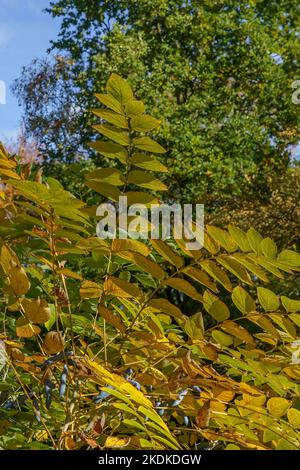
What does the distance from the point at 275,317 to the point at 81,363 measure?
324 mm

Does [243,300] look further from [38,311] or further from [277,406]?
[38,311]

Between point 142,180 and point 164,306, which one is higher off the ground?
A: point 142,180

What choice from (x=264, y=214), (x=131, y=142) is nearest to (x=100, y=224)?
(x=131, y=142)

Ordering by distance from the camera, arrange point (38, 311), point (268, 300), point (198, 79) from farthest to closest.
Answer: point (198, 79), point (268, 300), point (38, 311)

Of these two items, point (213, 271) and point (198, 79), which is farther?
point (198, 79)

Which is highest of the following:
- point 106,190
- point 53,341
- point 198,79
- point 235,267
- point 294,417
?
point 198,79

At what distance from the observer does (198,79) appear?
1416 cm

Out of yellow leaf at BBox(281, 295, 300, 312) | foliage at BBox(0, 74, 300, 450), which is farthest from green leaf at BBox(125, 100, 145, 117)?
yellow leaf at BBox(281, 295, 300, 312)

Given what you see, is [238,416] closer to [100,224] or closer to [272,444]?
[272,444]

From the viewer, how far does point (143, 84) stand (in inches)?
512

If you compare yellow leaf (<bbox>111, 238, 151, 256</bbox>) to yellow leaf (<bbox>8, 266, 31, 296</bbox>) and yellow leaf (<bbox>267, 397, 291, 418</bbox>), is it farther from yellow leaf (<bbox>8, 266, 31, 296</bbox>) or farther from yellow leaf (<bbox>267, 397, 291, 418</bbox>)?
yellow leaf (<bbox>267, 397, 291, 418</bbox>)

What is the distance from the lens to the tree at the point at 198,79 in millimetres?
13094

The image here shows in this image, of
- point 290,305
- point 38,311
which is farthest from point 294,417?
point 38,311

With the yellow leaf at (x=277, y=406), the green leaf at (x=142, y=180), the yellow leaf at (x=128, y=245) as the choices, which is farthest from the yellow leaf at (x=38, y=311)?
the yellow leaf at (x=277, y=406)
